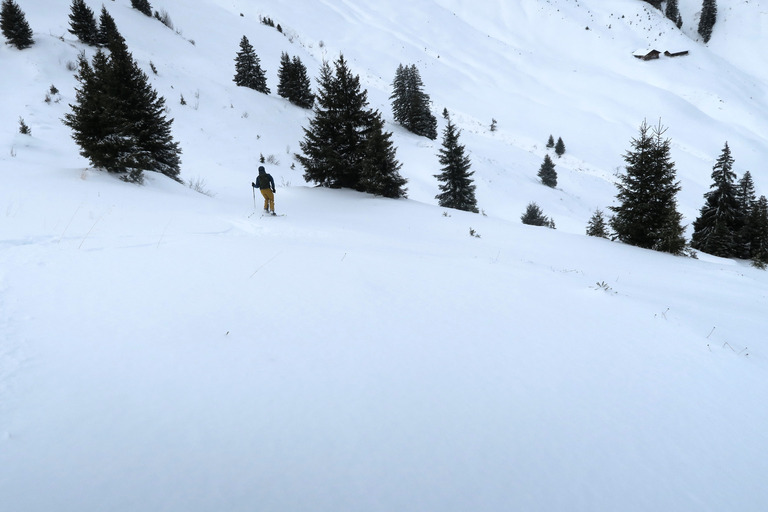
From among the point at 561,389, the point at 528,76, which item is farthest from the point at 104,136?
the point at 528,76

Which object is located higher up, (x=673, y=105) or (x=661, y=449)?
(x=673, y=105)

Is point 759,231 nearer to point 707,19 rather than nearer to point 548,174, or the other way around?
point 548,174

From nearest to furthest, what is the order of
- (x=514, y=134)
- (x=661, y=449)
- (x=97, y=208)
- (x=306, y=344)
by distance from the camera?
(x=661, y=449)
(x=306, y=344)
(x=97, y=208)
(x=514, y=134)

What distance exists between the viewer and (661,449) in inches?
74.6

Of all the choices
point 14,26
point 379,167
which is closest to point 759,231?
point 379,167

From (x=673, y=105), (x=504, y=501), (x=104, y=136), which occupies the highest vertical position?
(x=673, y=105)

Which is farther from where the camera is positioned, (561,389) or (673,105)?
(673,105)

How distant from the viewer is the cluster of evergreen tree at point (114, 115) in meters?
8.62

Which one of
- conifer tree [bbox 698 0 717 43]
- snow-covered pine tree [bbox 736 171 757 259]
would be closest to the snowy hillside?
snow-covered pine tree [bbox 736 171 757 259]

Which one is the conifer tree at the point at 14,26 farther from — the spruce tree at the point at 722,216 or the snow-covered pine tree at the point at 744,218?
the snow-covered pine tree at the point at 744,218

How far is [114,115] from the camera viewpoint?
8844 mm

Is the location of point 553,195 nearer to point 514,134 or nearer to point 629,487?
point 514,134

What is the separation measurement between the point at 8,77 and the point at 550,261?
25679 millimetres

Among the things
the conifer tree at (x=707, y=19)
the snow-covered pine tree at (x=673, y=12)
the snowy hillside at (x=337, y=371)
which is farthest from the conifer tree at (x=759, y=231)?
the snow-covered pine tree at (x=673, y=12)
